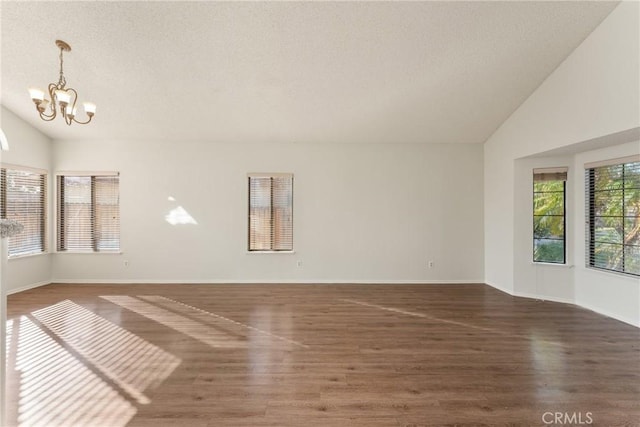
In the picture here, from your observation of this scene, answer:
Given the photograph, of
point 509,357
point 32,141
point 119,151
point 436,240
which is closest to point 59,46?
point 119,151

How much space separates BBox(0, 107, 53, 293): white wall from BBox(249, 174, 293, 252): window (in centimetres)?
384

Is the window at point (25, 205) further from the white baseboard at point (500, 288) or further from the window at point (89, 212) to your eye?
the white baseboard at point (500, 288)

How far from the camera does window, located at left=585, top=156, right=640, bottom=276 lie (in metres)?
3.85

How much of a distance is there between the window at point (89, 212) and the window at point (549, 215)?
753 cm

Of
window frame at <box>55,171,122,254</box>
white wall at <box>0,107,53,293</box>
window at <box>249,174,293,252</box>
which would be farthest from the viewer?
window at <box>249,174,293,252</box>

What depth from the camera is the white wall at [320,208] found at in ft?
18.9

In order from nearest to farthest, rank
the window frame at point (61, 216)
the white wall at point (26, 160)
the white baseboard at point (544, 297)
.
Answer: the white baseboard at point (544, 297) < the white wall at point (26, 160) < the window frame at point (61, 216)

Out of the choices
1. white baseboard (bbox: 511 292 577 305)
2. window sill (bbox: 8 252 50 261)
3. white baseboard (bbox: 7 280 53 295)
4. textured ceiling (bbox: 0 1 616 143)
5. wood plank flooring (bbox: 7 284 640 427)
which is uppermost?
textured ceiling (bbox: 0 1 616 143)

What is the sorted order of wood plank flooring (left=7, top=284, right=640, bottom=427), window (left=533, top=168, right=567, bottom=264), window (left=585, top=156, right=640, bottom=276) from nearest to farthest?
1. wood plank flooring (left=7, top=284, right=640, bottom=427)
2. window (left=585, top=156, right=640, bottom=276)
3. window (left=533, top=168, right=567, bottom=264)

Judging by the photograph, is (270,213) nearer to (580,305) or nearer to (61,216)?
(61,216)

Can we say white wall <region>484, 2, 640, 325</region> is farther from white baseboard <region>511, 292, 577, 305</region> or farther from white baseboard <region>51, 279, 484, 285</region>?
white baseboard <region>51, 279, 484, 285</region>

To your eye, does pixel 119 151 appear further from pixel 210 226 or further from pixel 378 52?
pixel 378 52

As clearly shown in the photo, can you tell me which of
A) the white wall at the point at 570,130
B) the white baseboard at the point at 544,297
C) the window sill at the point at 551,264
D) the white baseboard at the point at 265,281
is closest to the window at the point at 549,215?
the window sill at the point at 551,264

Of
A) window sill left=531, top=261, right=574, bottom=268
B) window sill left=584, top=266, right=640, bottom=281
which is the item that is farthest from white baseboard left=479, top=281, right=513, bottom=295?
window sill left=584, top=266, right=640, bottom=281
